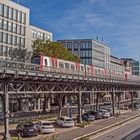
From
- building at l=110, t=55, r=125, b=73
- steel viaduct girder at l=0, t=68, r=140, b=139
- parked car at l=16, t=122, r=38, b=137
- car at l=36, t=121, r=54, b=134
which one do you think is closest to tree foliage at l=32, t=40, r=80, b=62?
steel viaduct girder at l=0, t=68, r=140, b=139

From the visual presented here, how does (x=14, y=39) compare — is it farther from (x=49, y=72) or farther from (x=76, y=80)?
(x=49, y=72)

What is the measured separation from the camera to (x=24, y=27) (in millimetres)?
93750

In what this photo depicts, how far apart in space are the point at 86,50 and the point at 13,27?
214 ft

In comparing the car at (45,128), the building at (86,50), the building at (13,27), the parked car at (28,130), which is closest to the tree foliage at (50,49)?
the building at (13,27)

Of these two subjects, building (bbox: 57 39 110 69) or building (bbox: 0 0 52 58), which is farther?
building (bbox: 57 39 110 69)

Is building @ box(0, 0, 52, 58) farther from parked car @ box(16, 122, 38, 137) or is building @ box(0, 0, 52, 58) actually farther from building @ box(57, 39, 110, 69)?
building @ box(57, 39, 110, 69)

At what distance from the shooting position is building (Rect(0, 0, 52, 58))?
282 ft

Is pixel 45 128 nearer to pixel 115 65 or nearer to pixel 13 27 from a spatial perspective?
pixel 13 27

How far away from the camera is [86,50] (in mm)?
151250

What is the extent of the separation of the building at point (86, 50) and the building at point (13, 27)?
2185 inches

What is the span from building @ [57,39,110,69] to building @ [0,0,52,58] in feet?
182

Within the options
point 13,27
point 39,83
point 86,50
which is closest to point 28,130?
point 39,83

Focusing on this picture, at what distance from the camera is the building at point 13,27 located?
85875 mm

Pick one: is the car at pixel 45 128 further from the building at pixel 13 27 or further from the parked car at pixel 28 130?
the building at pixel 13 27
